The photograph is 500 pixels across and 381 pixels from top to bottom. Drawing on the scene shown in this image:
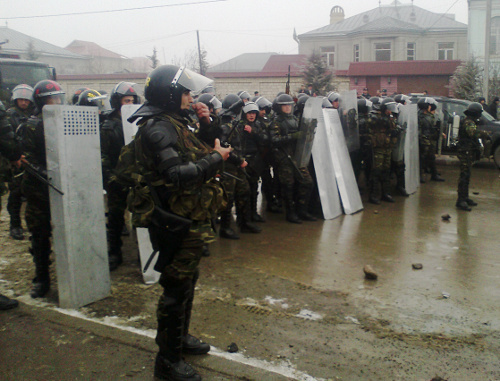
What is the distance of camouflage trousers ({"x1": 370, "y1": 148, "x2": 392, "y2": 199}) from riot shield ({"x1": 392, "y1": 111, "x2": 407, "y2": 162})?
536 mm

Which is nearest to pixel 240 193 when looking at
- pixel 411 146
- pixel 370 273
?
pixel 370 273

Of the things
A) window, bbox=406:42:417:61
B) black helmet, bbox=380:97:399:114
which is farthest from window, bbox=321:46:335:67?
black helmet, bbox=380:97:399:114

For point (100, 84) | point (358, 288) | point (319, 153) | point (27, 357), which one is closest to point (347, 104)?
point (319, 153)

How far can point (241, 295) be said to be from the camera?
426 cm

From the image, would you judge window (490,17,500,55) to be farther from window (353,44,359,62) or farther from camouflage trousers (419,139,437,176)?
camouflage trousers (419,139,437,176)

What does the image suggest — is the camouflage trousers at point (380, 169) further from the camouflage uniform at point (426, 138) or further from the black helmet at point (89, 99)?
the black helmet at point (89, 99)

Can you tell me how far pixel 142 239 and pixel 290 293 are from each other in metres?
1.48

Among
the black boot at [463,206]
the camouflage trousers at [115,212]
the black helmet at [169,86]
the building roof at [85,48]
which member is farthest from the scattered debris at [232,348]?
the building roof at [85,48]

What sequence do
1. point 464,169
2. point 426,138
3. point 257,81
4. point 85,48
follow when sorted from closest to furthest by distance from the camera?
point 464,169 < point 426,138 < point 257,81 < point 85,48

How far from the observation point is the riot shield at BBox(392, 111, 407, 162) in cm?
884

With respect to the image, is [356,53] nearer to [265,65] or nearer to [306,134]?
[265,65]

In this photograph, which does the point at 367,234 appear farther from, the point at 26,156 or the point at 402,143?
the point at 26,156

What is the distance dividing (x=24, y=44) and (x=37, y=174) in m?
53.6

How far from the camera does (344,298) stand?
4.25 meters
